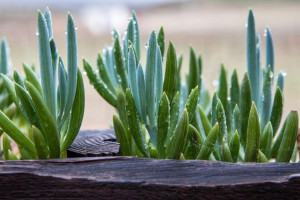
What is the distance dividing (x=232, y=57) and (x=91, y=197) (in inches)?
163

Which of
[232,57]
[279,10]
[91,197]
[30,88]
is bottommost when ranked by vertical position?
[91,197]

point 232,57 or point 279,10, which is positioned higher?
point 279,10

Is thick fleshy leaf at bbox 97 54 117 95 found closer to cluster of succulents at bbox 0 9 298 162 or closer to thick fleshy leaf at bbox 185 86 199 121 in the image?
cluster of succulents at bbox 0 9 298 162

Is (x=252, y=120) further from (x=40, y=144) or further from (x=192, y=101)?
(x=40, y=144)

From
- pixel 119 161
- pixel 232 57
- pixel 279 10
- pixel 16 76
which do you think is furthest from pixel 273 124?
pixel 279 10

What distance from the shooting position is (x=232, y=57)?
4523 mm

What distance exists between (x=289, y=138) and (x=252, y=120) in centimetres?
6

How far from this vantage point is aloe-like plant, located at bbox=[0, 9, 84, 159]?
575mm

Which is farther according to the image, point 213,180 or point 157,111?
point 157,111

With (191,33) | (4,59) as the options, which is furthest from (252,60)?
(191,33)

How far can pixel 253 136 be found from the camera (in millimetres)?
589

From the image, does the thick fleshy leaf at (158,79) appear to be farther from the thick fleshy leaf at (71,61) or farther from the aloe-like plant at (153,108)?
the thick fleshy leaf at (71,61)

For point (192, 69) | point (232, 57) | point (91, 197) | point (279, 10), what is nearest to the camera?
point (91, 197)

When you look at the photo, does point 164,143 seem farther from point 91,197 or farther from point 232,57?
point 232,57
